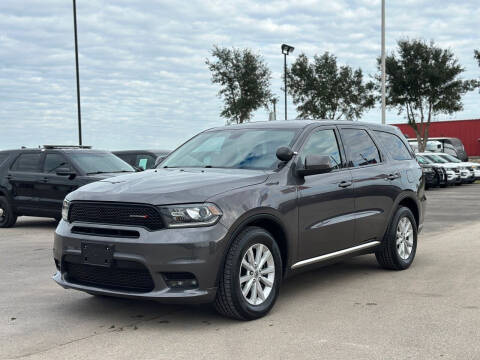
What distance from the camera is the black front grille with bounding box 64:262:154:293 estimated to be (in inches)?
198

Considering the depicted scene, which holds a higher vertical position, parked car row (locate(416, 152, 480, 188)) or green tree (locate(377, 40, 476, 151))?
green tree (locate(377, 40, 476, 151))

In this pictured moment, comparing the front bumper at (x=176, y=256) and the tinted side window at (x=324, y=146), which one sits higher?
the tinted side window at (x=324, y=146)

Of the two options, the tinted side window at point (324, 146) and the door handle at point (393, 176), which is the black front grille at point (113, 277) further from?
the door handle at point (393, 176)

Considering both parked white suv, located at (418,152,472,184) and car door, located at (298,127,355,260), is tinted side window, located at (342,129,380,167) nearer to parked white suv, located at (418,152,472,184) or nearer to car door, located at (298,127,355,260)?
car door, located at (298,127,355,260)

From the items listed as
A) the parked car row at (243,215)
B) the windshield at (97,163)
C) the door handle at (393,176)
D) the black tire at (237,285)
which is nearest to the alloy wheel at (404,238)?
the parked car row at (243,215)

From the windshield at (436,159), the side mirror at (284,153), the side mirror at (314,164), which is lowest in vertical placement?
the windshield at (436,159)

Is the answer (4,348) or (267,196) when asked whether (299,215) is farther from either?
(4,348)

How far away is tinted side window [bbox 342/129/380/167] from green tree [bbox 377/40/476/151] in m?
34.5

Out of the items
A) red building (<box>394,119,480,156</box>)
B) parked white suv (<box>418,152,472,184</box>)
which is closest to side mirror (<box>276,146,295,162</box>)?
parked white suv (<box>418,152,472,184</box>)

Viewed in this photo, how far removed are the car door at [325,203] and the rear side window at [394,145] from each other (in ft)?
3.71

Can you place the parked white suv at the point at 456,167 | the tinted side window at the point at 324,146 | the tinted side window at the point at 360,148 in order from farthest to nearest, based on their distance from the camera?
the parked white suv at the point at 456,167 < the tinted side window at the point at 360,148 < the tinted side window at the point at 324,146

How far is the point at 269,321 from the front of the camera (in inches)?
209

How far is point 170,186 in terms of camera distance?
206 inches

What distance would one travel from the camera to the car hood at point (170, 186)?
5.05 metres
